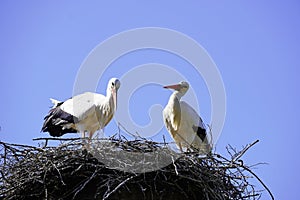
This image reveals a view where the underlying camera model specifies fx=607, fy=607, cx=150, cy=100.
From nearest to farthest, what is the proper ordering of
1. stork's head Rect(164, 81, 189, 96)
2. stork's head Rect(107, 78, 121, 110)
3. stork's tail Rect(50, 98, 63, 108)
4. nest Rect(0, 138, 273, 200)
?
nest Rect(0, 138, 273, 200), stork's head Rect(107, 78, 121, 110), stork's tail Rect(50, 98, 63, 108), stork's head Rect(164, 81, 189, 96)

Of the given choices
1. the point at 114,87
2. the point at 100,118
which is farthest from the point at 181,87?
the point at 100,118

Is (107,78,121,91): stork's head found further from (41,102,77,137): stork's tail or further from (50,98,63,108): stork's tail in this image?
(50,98,63,108): stork's tail

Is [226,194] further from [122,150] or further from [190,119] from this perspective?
[190,119]

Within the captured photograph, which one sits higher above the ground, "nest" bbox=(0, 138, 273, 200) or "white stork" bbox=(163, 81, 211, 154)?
"white stork" bbox=(163, 81, 211, 154)

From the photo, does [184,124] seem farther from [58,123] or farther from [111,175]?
[111,175]

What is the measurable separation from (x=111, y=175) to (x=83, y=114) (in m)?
2.38

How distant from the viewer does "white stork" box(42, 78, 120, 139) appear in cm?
750

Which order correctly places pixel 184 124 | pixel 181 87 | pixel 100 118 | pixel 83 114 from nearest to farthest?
pixel 83 114
pixel 100 118
pixel 184 124
pixel 181 87

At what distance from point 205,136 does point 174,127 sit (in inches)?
16.7

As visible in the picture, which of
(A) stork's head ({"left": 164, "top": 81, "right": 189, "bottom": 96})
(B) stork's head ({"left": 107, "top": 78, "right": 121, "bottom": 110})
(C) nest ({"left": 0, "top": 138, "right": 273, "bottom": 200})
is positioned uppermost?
(A) stork's head ({"left": 164, "top": 81, "right": 189, "bottom": 96})

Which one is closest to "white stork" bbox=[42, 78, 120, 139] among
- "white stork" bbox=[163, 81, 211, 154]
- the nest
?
"white stork" bbox=[163, 81, 211, 154]

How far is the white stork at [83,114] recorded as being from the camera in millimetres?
7500

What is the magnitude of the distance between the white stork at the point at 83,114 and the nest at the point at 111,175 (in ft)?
6.16

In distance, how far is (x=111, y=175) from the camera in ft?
17.0
